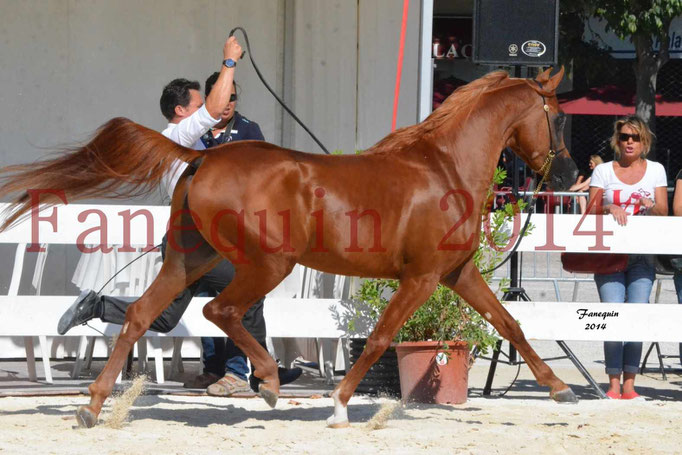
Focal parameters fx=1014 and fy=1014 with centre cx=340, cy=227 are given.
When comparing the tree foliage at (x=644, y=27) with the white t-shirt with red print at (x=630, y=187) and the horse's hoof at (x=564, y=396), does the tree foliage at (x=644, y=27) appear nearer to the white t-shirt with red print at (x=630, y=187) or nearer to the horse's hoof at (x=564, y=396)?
the white t-shirt with red print at (x=630, y=187)

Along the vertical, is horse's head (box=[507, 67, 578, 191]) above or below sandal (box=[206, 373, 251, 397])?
above

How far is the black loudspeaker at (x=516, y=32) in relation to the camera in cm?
703

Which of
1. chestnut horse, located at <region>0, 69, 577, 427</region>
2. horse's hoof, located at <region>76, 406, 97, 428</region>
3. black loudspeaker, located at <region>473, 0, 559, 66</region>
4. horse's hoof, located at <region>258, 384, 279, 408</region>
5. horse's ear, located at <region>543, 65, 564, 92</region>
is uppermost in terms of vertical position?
black loudspeaker, located at <region>473, 0, 559, 66</region>

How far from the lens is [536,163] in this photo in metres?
5.58

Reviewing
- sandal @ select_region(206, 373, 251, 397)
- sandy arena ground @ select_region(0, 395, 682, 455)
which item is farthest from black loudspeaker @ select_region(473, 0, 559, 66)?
sandal @ select_region(206, 373, 251, 397)

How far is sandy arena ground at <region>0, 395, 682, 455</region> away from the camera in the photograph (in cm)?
476

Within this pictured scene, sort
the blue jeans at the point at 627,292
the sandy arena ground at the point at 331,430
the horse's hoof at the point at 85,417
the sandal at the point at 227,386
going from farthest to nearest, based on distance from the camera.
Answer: the blue jeans at the point at 627,292
the sandal at the point at 227,386
the horse's hoof at the point at 85,417
the sandy arena ground at the point at 331,430

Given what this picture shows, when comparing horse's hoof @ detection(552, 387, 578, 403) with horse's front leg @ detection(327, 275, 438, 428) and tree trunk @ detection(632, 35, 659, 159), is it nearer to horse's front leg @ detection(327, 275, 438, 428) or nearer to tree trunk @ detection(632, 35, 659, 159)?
horse's front leg @ detection(327, 275, 438, 428)

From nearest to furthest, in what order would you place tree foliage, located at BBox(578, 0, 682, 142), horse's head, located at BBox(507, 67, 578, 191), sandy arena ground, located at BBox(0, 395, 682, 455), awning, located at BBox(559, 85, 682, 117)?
1. sandy arena ground, located at BBox(0, 395, 682, 455)
2. horse's head, located at BBox(507, 67, 578, 191)
3. tree foliage, located at BBox(578, 0, 682, 142)
4. awning, located at BBox(559, 85, 682, 117)

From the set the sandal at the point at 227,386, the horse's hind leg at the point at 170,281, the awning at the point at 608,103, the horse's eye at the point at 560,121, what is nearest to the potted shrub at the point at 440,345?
the horse's eye at the point at 560,121

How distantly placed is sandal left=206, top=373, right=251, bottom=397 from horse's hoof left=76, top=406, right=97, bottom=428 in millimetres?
1342

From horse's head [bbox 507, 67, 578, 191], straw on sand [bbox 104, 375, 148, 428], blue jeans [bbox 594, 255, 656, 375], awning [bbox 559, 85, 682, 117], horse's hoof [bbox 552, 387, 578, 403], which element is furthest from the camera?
awning [bbox 559, 85, 682, 117]

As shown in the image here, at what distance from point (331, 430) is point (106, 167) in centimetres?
175

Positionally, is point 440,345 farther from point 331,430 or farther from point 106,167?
point 106,167
